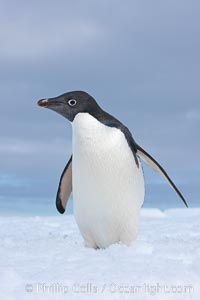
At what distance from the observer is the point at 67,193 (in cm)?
523

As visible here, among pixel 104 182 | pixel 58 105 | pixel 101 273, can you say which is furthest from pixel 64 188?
pixel 101 273

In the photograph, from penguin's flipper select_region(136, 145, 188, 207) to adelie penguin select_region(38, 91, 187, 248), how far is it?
0.19 meters

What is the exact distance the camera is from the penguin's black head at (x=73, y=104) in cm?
447

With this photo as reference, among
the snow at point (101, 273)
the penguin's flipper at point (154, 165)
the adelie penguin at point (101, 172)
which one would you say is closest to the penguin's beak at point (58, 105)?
the adelie penguin at point (101, 172)

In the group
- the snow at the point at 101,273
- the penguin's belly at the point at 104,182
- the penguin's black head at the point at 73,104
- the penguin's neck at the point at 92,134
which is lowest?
the snow at the point at 101,273

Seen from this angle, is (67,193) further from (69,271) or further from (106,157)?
(69,271)

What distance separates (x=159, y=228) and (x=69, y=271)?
4.57 m

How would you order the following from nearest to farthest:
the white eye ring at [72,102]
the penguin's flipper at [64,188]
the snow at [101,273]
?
the snow at [101,273], the white eye ring at [72,102], the penguin's flipper at [64,188]

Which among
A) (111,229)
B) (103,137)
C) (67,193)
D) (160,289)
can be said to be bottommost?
(160,289)

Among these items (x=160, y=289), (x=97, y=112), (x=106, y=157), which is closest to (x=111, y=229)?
(x=106, y=157)

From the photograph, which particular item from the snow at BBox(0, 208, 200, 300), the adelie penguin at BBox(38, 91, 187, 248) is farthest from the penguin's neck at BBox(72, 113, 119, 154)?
the snow at BBox(0, 208, 200, 300)

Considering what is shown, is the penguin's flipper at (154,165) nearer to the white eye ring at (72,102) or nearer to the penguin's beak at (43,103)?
the white eye ring at (72,102)

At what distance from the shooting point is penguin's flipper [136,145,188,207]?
16.0ft

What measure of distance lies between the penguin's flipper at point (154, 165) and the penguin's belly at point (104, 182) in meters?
0.28
